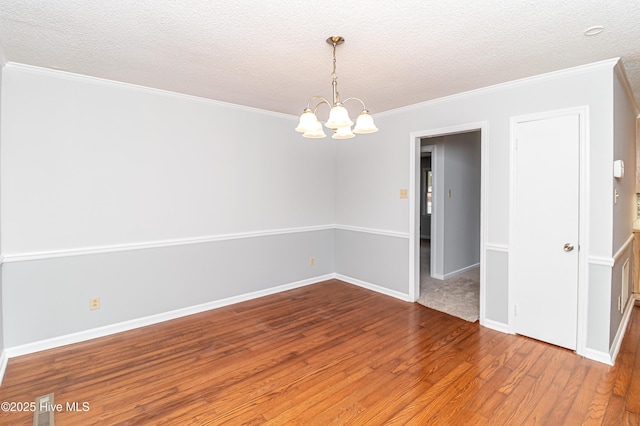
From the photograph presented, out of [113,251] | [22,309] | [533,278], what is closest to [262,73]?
[113,251]

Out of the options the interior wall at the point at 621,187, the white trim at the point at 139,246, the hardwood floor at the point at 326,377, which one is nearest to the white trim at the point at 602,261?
the interior wall at the point at 621,187

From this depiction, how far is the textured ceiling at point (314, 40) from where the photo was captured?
1889 millimetres

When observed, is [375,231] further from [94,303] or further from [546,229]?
[94,303]

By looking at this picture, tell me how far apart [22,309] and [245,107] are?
2993 millimetres

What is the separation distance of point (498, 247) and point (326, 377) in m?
2.17

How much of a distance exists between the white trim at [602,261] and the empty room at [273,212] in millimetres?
17

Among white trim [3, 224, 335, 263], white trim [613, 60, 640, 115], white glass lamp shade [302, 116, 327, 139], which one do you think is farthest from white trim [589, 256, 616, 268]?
white trim [3, 224, 335, 263]

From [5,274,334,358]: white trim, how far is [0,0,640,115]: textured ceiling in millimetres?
2411

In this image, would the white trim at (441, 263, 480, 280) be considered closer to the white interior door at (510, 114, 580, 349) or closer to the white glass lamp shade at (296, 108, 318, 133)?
the white interior door at (510, 114, 580, 349)

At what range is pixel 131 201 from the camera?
330cm

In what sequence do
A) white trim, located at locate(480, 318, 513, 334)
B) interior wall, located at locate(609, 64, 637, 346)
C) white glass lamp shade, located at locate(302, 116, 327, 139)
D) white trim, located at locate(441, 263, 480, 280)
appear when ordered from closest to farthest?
white glass lamp shade, located at locate(302, 116, 327, 139)
interior wall, located at locate(609, 64, 637, 346)
white trim, located at locate(480, 318, 513, 334)
white trim, located at locate(441, 263, 480, 280)

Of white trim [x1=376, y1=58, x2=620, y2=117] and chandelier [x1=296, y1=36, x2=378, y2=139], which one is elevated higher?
white trim [x1=376, y1=58, x2=620, y2=117]

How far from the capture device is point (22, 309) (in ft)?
9.10

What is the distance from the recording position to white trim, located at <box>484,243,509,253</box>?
324 centimetres
